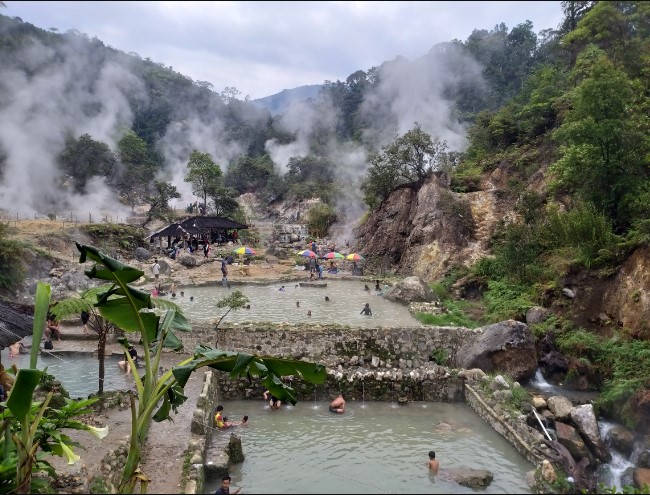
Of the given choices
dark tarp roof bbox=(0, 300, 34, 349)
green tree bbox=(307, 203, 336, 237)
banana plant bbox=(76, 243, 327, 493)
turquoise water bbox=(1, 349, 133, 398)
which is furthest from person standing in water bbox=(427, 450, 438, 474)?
green tree bbox=(307, 203, 336, 237)

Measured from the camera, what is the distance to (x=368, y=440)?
11.0m

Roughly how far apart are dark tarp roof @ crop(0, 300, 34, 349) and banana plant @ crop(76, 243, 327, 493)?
3.42m

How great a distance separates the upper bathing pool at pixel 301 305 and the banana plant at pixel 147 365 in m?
10.4

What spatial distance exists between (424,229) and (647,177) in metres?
11.9

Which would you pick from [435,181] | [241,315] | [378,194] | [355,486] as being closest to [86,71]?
[378,194]

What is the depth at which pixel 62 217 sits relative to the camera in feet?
135

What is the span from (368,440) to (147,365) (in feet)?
20.6

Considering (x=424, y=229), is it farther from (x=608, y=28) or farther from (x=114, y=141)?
(x=114, y=141)

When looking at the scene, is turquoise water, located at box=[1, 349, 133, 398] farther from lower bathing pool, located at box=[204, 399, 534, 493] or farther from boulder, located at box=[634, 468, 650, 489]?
boulder, located at box=[634, 468, 650, 489]

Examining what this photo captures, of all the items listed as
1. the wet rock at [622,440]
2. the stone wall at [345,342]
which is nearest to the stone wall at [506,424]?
the wet rock at [622,440]

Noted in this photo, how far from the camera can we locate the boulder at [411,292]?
21953 millimetres

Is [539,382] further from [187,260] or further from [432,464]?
[187,260]

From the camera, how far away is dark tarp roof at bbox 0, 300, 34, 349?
896 cm

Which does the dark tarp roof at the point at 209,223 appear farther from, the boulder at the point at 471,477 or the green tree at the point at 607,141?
the boulder at the point at 471,477
